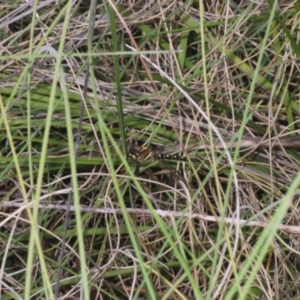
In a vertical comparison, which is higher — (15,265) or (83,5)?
(83,5)

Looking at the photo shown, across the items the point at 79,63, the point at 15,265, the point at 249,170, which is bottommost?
the point at 15,265

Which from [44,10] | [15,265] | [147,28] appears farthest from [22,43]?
[15,265]

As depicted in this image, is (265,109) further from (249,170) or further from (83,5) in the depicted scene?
(83,5)

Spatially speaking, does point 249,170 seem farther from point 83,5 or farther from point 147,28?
point 83,5

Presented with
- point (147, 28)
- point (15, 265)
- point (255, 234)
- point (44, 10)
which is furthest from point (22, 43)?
point (255, 234)

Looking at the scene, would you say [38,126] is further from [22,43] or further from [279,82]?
[279,82]

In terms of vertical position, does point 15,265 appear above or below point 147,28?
below

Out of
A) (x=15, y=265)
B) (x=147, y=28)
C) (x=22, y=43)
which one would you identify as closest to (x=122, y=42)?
(x=147, y=28)
